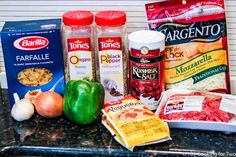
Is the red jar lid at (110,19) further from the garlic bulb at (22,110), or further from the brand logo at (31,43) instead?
→ the garlic bulb at (22,110)

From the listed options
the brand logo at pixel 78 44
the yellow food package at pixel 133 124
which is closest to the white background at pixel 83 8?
the brand logo at pixel 78 44

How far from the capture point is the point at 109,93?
118 cm

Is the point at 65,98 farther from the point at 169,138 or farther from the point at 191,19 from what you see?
the point at 191,19

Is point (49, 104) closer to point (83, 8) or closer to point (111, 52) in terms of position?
point (111, 52)

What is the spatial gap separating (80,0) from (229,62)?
485 mm

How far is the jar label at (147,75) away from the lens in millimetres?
1100

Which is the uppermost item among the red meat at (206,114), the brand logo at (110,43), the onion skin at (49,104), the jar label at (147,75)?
the brand logo at (110,43)

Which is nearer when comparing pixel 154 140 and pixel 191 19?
pixel 154 140

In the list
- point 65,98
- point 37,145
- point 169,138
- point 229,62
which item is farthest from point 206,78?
point 37,145

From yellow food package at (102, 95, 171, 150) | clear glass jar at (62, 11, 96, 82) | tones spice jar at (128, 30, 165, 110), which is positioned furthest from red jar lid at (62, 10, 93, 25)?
yellow food package at (102, 95, 171, 150)

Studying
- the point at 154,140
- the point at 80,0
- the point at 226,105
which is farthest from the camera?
the point at 80,0

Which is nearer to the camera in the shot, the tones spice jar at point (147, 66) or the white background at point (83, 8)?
the tones spice jar at point (147, 66)

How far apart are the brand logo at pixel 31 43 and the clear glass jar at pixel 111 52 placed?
0.15 meters

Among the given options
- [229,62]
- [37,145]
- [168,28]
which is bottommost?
[37,145]
